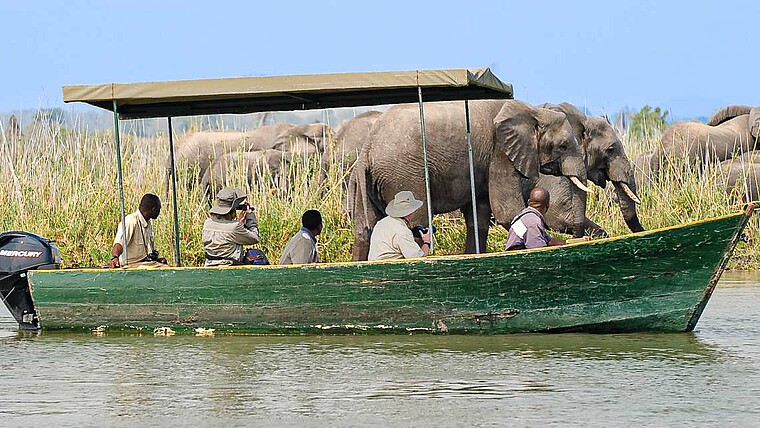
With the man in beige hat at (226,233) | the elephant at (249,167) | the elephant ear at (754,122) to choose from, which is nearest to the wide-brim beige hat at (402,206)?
the man in beige hat at (226,233)

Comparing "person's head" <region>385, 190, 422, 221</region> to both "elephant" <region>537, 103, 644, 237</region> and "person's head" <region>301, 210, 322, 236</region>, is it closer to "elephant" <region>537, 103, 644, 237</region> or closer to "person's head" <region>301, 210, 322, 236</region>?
"person's head" <region>301, 210, 322, 236</region>

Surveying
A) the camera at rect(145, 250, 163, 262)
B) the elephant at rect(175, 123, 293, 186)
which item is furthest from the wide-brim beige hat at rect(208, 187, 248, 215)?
the elephant at rect(175, 123, 293, 186)

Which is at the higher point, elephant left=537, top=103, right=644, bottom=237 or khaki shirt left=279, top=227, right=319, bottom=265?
elephant left=537, top=103, right=644, bottom=237

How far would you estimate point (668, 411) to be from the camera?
7.57m

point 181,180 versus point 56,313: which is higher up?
point 181,180

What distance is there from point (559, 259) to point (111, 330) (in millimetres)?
3625

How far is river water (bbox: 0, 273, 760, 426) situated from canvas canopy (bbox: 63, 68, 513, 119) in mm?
1876

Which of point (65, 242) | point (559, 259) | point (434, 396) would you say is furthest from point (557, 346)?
point (65, 242)

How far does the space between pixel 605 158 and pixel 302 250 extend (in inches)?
228

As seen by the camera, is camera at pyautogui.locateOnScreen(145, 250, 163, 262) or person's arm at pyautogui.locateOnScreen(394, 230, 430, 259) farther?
camera at pyautogui.locateOnScreen(145, 250, 163, 262)

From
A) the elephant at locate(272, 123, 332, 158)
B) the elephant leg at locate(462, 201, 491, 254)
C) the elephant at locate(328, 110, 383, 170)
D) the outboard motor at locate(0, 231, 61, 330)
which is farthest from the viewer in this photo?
the elephant at locate(272, 123, 332, 158)

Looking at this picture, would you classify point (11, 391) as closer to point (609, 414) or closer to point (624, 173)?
point (609, 414)

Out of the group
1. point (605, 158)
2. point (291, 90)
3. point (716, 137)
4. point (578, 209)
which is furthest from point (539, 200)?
point (716, 137)

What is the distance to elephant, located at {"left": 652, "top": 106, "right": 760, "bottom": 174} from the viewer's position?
818 inches
